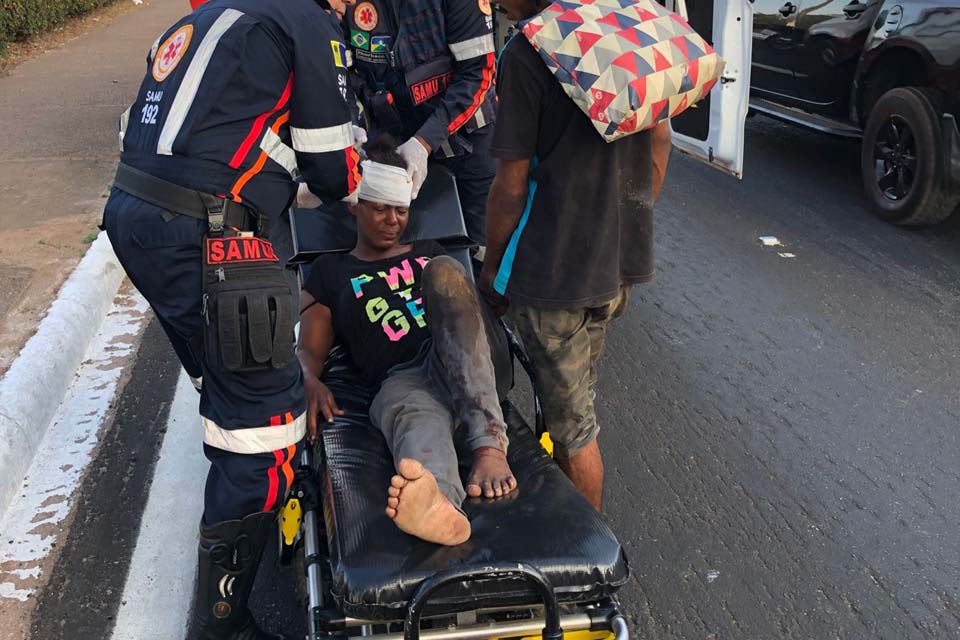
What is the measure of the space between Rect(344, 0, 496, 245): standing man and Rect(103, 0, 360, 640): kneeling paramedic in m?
1.19

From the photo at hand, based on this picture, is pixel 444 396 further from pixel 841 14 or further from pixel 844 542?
pixel 841 14

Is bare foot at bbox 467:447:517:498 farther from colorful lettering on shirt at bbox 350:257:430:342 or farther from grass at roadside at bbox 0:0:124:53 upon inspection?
grass at roadside at bbox 0:0:124:53

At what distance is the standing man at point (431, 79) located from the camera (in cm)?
384

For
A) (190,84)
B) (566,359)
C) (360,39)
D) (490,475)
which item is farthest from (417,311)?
(360,39)

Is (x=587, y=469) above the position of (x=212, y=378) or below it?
below

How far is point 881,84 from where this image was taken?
5969mm

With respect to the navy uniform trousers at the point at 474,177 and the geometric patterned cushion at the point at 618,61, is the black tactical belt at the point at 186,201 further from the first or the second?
the navy uniform trousers at the point at 474,177

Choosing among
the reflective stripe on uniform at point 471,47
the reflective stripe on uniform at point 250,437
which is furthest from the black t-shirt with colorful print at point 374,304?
the reflective stripe on uniform at point 471,47

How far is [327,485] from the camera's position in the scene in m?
2.49

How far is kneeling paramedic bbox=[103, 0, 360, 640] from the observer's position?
2393 millimetres

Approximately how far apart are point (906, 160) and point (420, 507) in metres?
4.85

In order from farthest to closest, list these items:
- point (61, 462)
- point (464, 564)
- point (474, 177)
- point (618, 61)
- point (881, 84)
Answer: point (881, 84), point (474, 177), point (61, 462), point (618, 61), point (464, 564)

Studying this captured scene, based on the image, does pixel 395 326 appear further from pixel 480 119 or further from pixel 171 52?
pixel 480 119

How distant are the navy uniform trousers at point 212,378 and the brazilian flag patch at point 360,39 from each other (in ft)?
5.69
